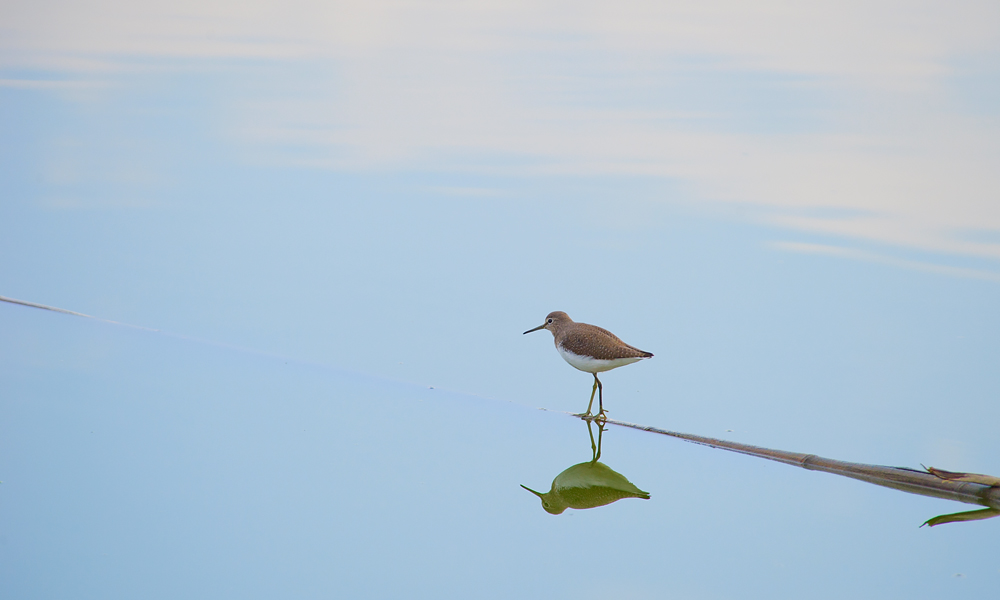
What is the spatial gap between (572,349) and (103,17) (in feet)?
41.2

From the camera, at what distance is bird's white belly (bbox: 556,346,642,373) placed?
5.29 m

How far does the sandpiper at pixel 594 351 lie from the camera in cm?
525

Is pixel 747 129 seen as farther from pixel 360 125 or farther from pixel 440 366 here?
pixel 440 366

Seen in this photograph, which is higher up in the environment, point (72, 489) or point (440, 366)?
point (440, 366)

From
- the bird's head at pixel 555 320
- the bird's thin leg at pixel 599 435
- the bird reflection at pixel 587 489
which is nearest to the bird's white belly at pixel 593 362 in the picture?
the bird's thin leg at pixel 599 435

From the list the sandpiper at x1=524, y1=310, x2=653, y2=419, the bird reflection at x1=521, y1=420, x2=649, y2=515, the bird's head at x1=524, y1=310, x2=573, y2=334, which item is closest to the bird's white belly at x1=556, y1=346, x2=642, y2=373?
the sandpiper at x1=524, y1=310, x2=653, y2=419

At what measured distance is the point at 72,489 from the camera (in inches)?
172

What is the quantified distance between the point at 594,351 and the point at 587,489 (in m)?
0.92

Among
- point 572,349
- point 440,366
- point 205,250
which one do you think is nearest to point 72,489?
point 440,366

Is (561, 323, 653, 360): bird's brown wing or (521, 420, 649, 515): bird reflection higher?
(561, 323, 653, 360): bird's brown wing

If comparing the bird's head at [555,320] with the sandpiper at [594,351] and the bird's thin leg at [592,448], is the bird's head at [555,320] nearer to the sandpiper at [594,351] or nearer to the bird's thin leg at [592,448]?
the sandpiper at [594,351]

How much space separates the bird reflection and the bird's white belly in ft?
2.04

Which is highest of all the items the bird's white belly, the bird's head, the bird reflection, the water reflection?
the bird's head

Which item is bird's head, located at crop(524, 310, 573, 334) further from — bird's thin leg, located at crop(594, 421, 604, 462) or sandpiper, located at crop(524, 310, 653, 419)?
bird's thin leg, located at crop(594, 421, 604, 462)
